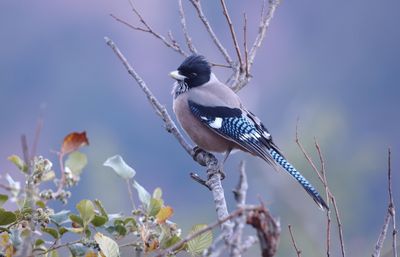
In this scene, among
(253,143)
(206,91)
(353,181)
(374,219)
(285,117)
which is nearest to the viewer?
(253,143)

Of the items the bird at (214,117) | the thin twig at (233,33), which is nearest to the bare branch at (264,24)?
the thin twig at (233,33)

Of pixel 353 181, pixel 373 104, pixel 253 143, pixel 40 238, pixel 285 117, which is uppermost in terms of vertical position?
pixel 373 104

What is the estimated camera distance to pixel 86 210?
203 centimetres

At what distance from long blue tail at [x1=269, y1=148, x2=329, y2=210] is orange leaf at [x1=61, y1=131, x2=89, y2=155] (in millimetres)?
1640

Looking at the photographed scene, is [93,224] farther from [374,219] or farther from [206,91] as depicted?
[374,219]

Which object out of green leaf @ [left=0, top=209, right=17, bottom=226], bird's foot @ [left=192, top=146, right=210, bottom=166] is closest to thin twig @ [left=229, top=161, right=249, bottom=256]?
green leaf @ [left=0, top=209, right=17, bottom=226]

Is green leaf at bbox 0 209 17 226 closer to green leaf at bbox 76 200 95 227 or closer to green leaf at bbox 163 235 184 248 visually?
Result: green leaf at bbox 76 200 95 227

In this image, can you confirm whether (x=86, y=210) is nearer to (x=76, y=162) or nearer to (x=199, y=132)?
(x=76, y=162)

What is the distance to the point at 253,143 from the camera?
13.2 feet

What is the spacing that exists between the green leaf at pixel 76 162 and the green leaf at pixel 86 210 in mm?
186

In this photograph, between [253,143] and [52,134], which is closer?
[253,143]

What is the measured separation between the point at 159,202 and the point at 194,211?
17.3 metres

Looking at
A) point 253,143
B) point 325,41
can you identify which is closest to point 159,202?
point 253,143

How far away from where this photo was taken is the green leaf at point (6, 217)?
6.39ft
